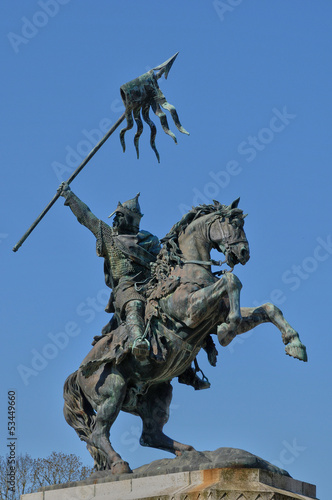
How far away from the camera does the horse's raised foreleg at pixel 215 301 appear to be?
611 inches

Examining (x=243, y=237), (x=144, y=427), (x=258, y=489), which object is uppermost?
(x=243, y=237)

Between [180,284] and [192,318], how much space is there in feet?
2.00

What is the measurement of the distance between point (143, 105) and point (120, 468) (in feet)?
19.2

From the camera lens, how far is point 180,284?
16.3 meters

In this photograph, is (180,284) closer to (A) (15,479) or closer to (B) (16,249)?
(B) (16,249)

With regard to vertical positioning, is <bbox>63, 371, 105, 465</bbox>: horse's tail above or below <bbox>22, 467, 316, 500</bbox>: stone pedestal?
above

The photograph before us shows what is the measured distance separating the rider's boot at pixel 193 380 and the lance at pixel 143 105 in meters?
3.56

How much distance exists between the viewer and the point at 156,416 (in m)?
17.0

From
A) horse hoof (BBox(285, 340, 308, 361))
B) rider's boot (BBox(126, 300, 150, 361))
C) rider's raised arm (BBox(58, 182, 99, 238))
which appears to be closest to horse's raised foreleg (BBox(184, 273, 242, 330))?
rider's boot (BBox(126, 300, 150, 361))

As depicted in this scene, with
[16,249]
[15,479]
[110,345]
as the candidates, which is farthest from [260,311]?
[15,479]

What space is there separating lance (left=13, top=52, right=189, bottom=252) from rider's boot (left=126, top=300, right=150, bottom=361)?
2662 millimetres

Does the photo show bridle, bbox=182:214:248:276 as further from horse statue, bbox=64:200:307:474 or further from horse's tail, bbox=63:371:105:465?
horse's tail, bbox=63:371:105:465

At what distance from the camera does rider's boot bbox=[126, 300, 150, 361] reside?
Answer: 1598cm

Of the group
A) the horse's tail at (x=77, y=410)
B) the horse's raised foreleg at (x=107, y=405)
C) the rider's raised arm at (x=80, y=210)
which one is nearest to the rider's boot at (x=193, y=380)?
the horse's raised foreleg at (x=107, y=405)
